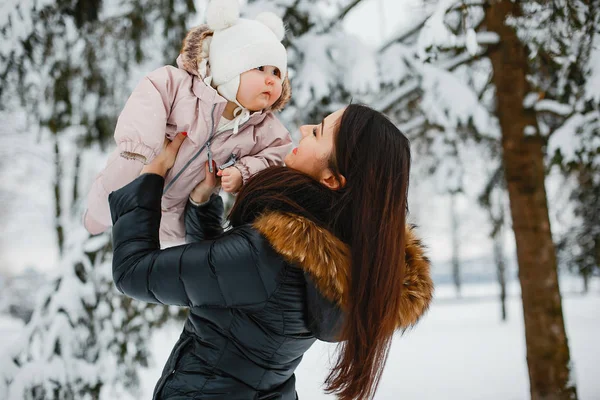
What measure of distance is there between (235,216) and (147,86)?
502 mm

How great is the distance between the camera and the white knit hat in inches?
65.4

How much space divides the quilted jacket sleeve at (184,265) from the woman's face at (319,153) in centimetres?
35

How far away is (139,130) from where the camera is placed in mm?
1521

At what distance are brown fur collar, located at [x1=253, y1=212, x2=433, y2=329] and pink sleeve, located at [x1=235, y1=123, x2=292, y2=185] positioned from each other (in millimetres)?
310

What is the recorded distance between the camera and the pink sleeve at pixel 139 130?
1519 mm

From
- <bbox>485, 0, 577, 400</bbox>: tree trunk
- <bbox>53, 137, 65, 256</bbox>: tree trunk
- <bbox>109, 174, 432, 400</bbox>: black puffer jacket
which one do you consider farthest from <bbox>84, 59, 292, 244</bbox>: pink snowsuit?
<bbox>53, 137, 65, 256</bbox>: tree trunk

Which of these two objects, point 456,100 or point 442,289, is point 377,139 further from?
point 442,289

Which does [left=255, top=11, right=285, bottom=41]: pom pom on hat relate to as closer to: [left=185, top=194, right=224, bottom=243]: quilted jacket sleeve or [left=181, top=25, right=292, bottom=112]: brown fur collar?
[left=181, top=25, right=292, bottom=112]: brown fur collar

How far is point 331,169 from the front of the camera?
164 cm

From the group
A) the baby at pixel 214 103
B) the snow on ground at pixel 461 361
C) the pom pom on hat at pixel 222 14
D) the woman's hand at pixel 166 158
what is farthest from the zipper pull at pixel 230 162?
the snow on ground at pixel 461 361

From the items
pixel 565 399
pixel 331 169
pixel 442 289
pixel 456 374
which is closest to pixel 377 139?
pixel 331 169

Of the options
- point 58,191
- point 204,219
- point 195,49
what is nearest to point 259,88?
point 195,49

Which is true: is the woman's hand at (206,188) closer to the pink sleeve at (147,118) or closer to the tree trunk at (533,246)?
the pink sleeve at (147,118)

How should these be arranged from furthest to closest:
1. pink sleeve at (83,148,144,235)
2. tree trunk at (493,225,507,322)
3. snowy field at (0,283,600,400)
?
1. tree trunk at (493,225,507,322)
2. snowy field at (0,283,600,400)
3. pink sleeve at (83,148,144,235)
